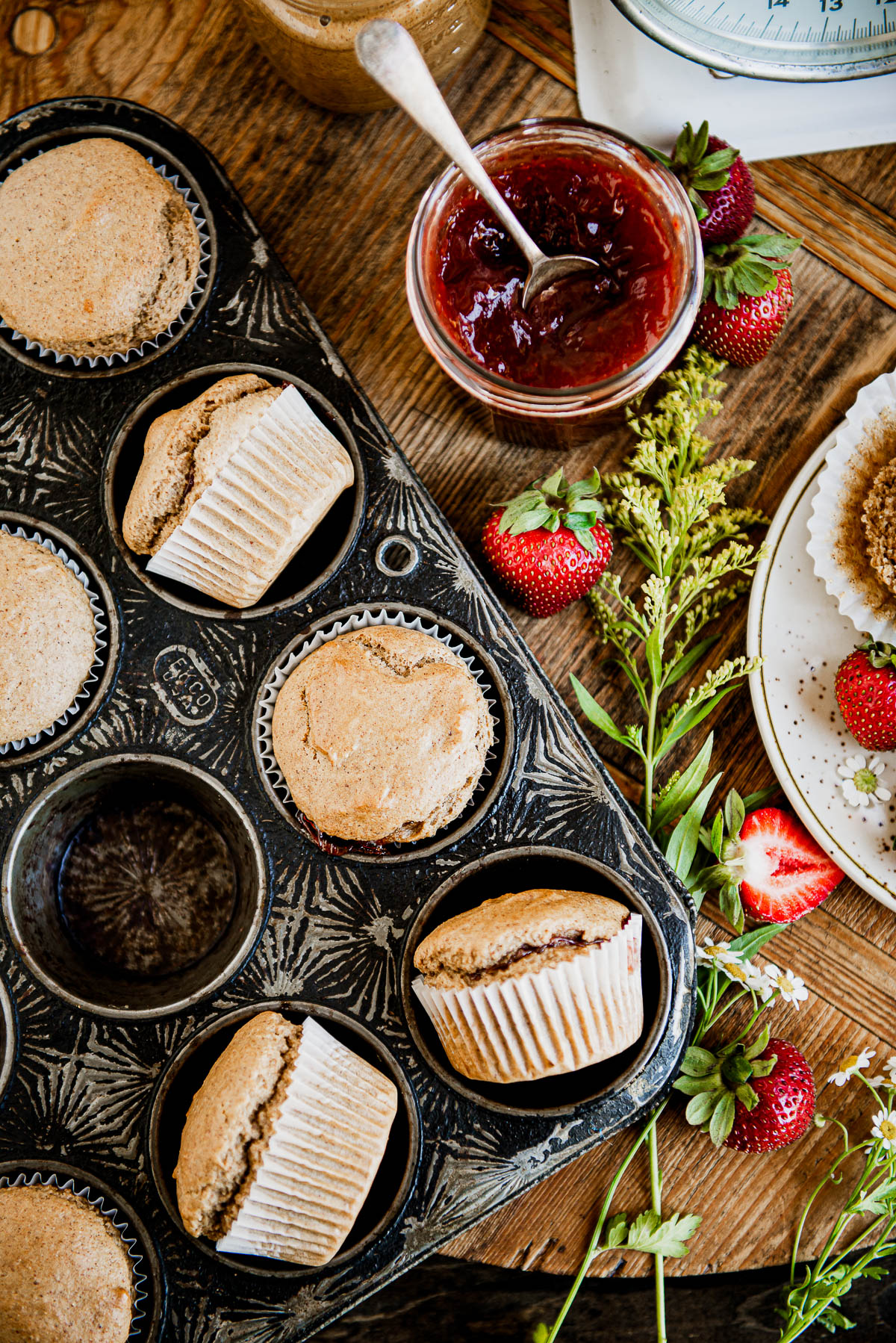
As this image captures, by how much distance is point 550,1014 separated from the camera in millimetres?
1869

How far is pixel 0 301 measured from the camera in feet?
6.68

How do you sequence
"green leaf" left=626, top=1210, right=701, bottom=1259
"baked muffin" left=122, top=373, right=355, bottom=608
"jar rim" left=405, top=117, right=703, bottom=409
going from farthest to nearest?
"green leaf" left=626, top=1210, right=701, bottom=1259 < "baked muffin" left=122, top=373, right=355, bottom=608 < "jar rim" left=405, top=117, right=703, bottom=409

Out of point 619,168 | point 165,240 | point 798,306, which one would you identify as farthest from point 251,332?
point 798,306

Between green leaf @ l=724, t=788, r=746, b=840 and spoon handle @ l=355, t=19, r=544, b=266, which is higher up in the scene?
spoon handle @ l=355, t=19, r=544, b=266

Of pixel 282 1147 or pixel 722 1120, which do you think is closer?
pixel 282 1147

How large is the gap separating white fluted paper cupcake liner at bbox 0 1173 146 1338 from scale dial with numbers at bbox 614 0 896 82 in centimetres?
278

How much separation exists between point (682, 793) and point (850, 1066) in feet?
2.46

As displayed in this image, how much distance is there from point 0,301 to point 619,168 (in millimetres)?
1329

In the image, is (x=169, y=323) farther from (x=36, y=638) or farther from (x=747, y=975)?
(x=747, y=975)

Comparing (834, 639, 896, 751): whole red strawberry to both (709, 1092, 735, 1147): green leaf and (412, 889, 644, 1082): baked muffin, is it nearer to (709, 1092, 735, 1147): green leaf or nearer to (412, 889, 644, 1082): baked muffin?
(412, 889, 644, 1082): baked muffin

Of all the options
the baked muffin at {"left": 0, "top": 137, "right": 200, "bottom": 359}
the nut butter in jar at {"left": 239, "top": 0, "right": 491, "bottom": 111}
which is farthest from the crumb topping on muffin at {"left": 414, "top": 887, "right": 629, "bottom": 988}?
the nut butter in jar at {"left": 239, "top": 0, "right": 491, "bottom": 111}

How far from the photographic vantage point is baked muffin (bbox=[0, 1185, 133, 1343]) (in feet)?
6.38

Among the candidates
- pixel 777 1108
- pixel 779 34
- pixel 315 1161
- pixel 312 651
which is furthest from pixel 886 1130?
pixel 779 34

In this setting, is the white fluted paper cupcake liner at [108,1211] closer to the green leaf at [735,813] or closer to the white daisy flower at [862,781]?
the green leaf at [735,813]
